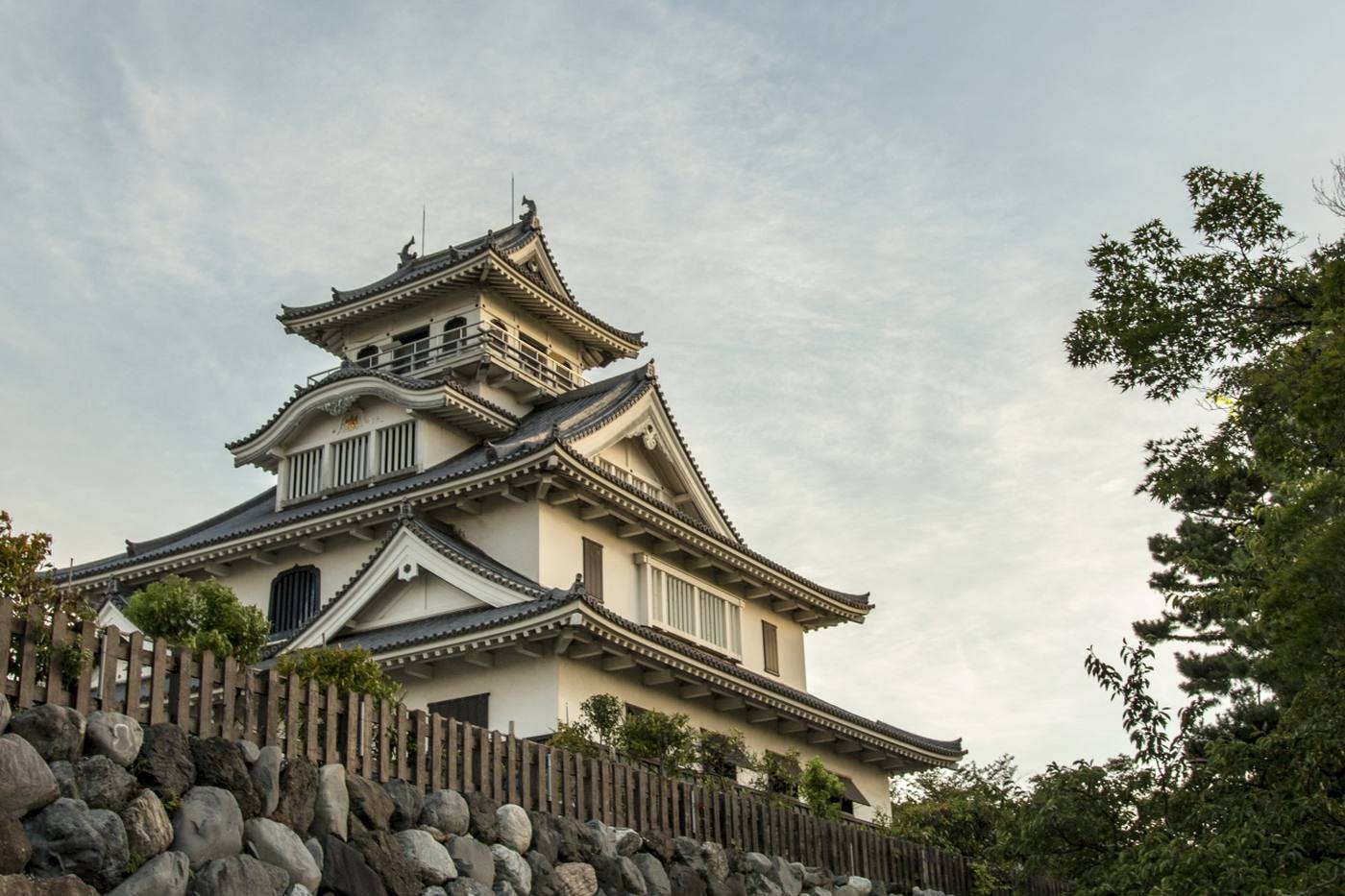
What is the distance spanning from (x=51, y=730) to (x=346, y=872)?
2719 mm

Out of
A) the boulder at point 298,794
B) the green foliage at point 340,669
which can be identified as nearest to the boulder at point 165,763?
the boulder at point 298,794

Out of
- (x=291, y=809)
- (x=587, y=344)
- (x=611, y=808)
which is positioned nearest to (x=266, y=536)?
(x=587, y=344)

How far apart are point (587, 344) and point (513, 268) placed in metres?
3.84

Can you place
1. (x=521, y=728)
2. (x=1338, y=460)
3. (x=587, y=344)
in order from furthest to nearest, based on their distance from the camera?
(x=587, y=344), (x=521, y=728), (x=1338, y=460)

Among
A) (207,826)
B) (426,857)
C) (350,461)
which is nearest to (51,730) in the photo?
(207,826)

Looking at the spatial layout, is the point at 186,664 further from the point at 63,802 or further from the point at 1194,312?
the point at 1194,312

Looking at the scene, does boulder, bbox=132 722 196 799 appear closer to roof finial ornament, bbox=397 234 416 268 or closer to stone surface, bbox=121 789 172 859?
stone surface, bbox=121 789 172 859

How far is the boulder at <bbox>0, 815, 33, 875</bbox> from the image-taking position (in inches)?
346

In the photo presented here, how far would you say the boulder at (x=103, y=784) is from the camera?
952cm

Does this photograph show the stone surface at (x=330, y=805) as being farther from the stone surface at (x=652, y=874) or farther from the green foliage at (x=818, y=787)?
the green foliage at (x=818, y=787)

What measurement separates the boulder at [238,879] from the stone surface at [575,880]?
3.61 m

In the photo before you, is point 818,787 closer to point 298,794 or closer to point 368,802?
point 368,802

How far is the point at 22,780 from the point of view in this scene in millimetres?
9086

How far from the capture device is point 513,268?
3259cm
